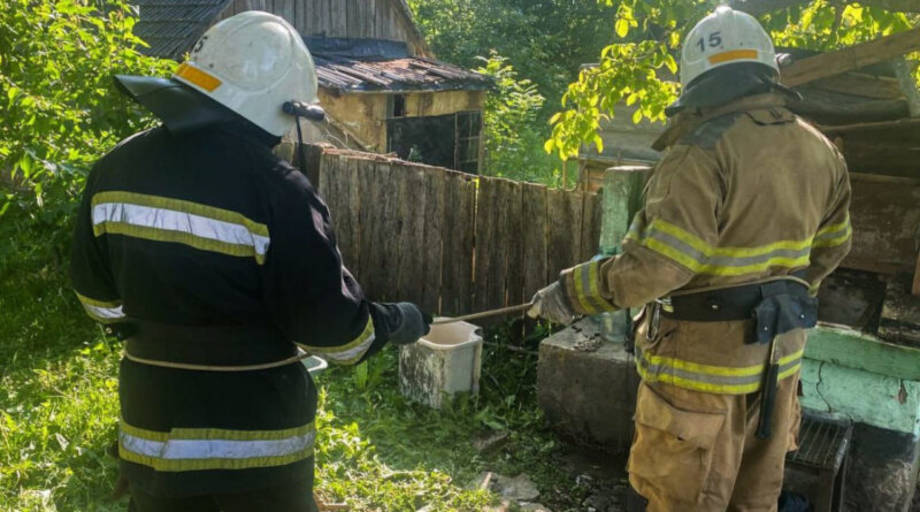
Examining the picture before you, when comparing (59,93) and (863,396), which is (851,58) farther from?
(59,93)

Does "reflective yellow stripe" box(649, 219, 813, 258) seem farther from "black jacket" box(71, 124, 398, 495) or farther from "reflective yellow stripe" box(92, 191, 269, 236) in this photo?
"reflective yellow stripe" box(92, 191, 269, 236)

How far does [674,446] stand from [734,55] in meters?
1.51

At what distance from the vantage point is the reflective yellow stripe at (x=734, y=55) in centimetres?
296

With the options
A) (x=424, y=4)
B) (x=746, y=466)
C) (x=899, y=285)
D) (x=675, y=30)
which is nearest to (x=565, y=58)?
(x=424, y=4)

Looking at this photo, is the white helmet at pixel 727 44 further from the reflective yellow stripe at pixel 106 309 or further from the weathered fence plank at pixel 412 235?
→ the weathered fence plank at pixel 412 235

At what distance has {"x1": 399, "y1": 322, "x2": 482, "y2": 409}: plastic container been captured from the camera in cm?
512

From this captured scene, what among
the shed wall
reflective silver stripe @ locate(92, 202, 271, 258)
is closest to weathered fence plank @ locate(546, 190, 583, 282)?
reflective silver stripe @ locate(92, 202, 271, 258)

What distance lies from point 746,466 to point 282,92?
2334 mm

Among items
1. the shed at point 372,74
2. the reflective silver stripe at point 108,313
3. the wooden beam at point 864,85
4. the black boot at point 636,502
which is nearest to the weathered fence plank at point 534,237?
the wooden beam at point 864,85

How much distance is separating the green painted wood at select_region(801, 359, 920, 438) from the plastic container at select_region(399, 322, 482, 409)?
2062 mm

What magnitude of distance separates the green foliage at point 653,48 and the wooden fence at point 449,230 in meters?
0.57

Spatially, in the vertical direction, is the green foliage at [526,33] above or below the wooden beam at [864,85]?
above

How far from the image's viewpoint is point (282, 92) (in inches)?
92.5

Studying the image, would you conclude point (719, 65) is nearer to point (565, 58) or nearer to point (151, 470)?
point (151, 470)
